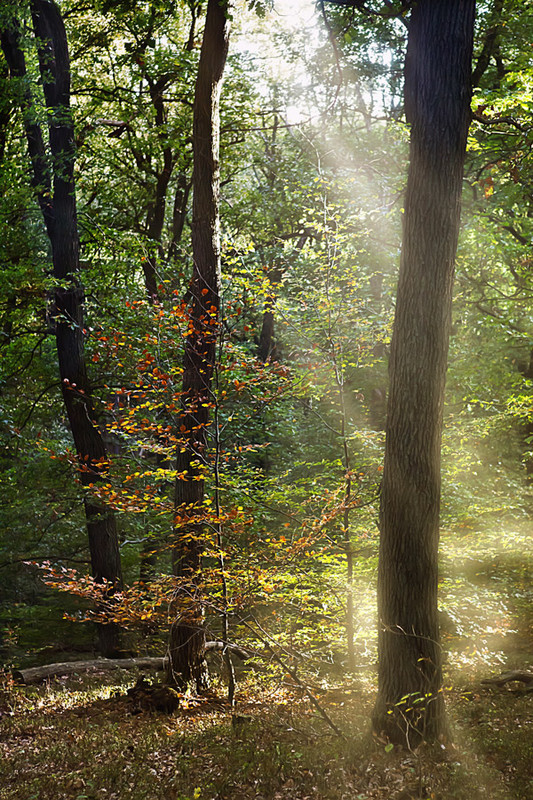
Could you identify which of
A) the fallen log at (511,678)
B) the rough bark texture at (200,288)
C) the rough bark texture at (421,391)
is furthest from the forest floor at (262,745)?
the rough bark texture at (200,288)

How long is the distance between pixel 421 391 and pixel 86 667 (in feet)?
25.1

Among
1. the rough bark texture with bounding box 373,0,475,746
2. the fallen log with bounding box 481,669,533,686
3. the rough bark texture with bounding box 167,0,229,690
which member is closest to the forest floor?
the fallen log with bounding box 481,669,533,686

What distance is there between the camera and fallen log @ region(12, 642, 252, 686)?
912 cm

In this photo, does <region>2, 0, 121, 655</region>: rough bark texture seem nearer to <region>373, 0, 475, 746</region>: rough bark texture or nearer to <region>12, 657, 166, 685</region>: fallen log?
<region>12, 657, 166, 685</region>: fallen log

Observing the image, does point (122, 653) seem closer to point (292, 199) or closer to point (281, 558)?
point (281, 558)

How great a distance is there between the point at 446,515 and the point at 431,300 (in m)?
4.57

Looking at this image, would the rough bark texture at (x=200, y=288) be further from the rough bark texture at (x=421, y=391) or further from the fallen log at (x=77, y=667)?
the rough bark texture at (x=421, y=391)

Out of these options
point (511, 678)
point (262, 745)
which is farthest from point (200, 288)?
point (511, 678)

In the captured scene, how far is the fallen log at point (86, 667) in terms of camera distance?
9.12 m

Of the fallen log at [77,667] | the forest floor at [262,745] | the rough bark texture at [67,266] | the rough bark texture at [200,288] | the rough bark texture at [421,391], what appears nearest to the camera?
the forest floor at [262,745]

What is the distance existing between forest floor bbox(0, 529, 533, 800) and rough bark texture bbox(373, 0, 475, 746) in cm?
44

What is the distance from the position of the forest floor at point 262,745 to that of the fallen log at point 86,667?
458 millimetres

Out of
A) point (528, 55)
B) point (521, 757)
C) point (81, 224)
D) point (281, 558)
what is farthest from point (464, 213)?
point (521, 757)

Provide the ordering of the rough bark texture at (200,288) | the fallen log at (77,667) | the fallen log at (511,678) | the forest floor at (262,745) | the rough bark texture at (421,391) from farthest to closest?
the fallen log at (77,667) < the fallen log at (511,678) < the rough bark texture at (200,288) < the rough bark texture at (421,391) < the forest floor at (262,745)
